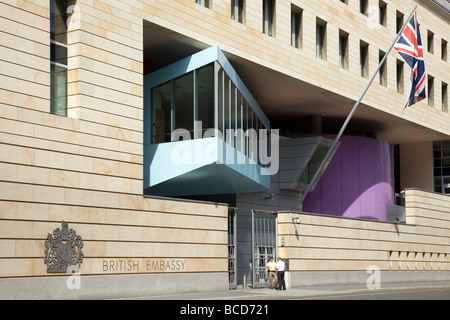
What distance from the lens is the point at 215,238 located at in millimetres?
32125

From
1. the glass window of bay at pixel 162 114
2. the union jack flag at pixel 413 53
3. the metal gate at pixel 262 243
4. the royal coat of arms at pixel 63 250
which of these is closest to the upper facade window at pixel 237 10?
the glass window of bay at pixel 162 114

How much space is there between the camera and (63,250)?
25.2m

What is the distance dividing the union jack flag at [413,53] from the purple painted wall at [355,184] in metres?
8.58

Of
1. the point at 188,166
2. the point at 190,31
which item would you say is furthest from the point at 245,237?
the point at 190,31

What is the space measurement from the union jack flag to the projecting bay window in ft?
65.0

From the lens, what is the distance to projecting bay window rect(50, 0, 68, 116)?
86.6 feet

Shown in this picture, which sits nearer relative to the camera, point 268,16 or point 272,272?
point 272,272

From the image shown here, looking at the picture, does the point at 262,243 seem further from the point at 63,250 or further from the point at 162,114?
the point at 63,250

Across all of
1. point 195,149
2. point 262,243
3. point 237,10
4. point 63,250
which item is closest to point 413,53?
point 237,10

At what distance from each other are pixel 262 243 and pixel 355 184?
52.0 feet

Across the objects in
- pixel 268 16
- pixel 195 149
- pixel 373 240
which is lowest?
pixel 373 240

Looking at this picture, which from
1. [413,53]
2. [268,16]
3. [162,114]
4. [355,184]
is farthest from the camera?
[355,184]

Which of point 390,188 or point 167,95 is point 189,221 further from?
point 390,188

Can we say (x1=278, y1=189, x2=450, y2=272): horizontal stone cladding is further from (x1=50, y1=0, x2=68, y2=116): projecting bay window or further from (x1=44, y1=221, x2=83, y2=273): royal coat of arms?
(x1=50, y1=0, x2=68, y2=116): projecting bay window
